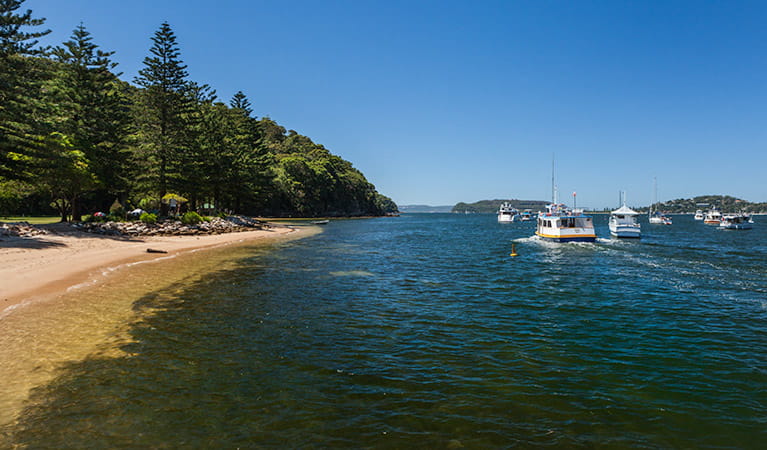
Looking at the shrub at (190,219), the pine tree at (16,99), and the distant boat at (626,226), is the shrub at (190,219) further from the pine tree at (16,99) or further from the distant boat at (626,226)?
the distant boat at (626,226)

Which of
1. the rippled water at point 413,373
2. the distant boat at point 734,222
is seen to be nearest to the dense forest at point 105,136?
the rippled water at point 413,373

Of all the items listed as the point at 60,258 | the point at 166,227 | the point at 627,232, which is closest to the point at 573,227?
the point at 627,232

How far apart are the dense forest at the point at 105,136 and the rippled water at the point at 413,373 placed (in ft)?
75.4

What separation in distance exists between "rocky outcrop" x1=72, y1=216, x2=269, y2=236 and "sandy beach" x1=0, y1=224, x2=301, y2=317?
145 cm

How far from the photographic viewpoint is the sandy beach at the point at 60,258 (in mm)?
14963

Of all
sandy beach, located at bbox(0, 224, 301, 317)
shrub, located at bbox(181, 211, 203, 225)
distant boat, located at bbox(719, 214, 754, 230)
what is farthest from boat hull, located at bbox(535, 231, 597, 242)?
distant boat, located at bbox(719, 214, 754, 230)

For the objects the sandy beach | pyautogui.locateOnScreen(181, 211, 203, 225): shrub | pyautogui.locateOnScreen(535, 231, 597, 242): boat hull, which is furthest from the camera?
pyautogui.locateOnScreen(535, 231, 597, 242): boat hull

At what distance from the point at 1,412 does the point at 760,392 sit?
1419 centimetres

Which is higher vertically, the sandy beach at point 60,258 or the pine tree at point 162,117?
the pine tree at point 162,117

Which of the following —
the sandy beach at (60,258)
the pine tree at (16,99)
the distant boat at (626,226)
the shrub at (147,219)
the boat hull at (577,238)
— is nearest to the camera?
the sandy beach at (60,258)

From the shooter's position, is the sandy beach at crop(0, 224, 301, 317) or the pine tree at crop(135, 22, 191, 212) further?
the pine tree at crop(135, 22, 191, 212)

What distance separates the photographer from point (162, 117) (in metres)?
43.7

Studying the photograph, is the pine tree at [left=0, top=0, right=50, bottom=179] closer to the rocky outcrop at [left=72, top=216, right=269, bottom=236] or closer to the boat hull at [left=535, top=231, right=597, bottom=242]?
the rocky outcrop at [left=72, top=216, right=269, bottom=236]

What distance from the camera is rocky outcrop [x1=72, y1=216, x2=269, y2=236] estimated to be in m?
31.8
